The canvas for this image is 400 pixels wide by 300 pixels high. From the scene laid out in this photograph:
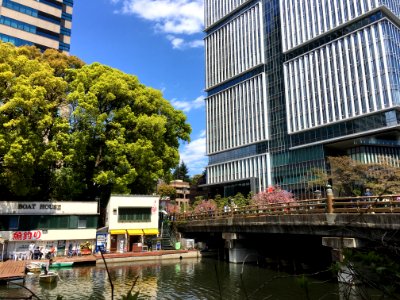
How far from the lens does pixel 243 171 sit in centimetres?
7338

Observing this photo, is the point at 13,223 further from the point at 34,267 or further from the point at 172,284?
the point at 172,284

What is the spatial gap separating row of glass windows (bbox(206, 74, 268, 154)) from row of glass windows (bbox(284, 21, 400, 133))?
791 cm

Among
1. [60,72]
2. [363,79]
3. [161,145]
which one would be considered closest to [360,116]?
[363,79]

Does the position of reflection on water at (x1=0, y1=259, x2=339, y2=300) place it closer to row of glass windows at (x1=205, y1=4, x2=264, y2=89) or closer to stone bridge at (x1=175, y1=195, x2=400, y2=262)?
stone bridge at (x1=175, y1=195, x2=400, y2=262)

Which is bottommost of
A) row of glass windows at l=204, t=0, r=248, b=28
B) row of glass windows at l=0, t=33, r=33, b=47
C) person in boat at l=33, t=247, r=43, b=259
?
person in boat at l=33, t=247, r=43, b=259

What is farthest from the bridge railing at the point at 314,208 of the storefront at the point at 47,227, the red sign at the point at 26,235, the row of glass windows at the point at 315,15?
the row of glass windows at the point at 315,15

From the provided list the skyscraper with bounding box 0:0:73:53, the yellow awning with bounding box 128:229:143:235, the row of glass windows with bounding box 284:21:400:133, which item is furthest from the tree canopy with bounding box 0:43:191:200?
the row of glass windows with bounding box 284:21:400:133

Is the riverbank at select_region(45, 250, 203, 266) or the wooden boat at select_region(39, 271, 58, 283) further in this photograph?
the riverbank at select_region(45, 250, 203, 266)

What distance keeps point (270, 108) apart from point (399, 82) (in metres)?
24.7

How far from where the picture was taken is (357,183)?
44.3 m

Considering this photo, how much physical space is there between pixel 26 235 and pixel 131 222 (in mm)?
9542

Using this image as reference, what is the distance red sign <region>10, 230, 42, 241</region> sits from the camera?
28.5m

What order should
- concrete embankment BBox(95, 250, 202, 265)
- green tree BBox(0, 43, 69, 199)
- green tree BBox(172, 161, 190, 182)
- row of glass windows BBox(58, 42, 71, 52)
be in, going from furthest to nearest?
green tree BBox(172, 161, 190, 182) < row of glass windows BBox(58, 42, 71, 52) < concrete embankment BBox(95, 250, 202, 265) < green tree BBox(0, 43, 69, 199)

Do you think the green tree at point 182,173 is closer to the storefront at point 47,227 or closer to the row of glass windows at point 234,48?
the row of glass windows at point 234,48
